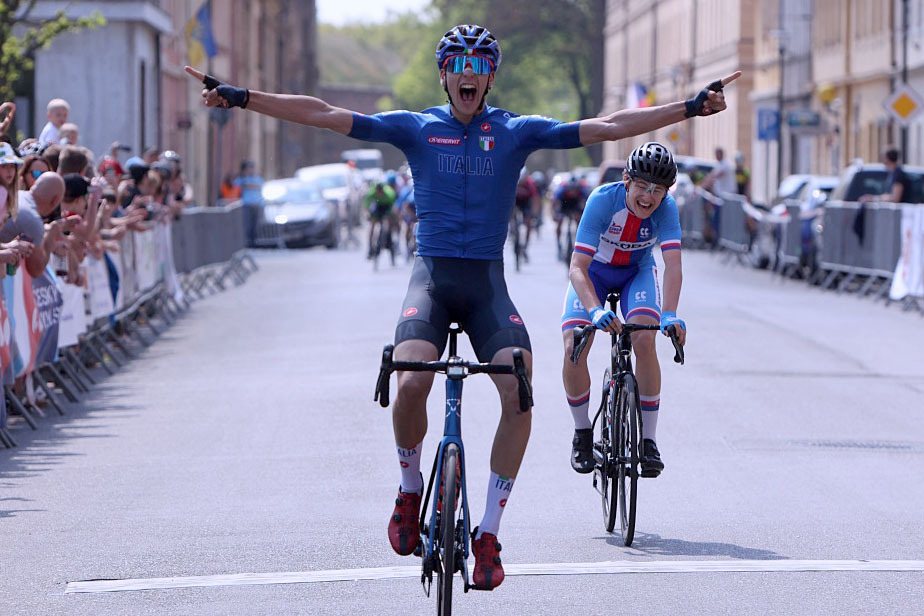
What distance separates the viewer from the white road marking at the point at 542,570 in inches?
297

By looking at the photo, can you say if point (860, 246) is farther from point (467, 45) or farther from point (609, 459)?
point (467, 45)

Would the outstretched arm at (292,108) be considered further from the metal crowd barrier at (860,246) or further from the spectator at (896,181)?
the spectator at (896,181)

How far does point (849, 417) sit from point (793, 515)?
4203mm

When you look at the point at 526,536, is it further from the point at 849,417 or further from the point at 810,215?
the point at 810,215

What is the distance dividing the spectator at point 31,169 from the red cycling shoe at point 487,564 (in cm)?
696

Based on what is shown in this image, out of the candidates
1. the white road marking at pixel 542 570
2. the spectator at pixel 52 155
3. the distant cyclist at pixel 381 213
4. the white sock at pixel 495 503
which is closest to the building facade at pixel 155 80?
the distant cyclist at pixel 381 213

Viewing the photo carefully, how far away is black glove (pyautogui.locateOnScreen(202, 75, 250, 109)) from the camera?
6.97 metres

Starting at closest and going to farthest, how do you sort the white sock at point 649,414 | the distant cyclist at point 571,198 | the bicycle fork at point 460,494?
the bicycle fork at point 460,494, the white sock at point 649,414, the distant cyclist at point 571,198

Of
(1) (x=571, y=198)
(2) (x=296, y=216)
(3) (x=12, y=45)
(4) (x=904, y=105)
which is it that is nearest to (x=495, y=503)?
(3) (x=12, y=45)

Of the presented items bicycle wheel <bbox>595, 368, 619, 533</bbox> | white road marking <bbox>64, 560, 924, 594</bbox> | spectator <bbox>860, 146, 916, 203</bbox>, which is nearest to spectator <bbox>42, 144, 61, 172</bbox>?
bicycle wheel <bbox>595, 368, 619, 533</bbox>

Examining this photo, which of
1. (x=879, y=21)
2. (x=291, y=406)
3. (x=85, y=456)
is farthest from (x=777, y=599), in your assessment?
(x=879, y=21)

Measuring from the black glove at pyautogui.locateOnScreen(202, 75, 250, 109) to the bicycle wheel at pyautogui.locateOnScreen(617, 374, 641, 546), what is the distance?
238 centimetres

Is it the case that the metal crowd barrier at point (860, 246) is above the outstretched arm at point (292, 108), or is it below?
below

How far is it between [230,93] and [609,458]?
2642 millimetres
